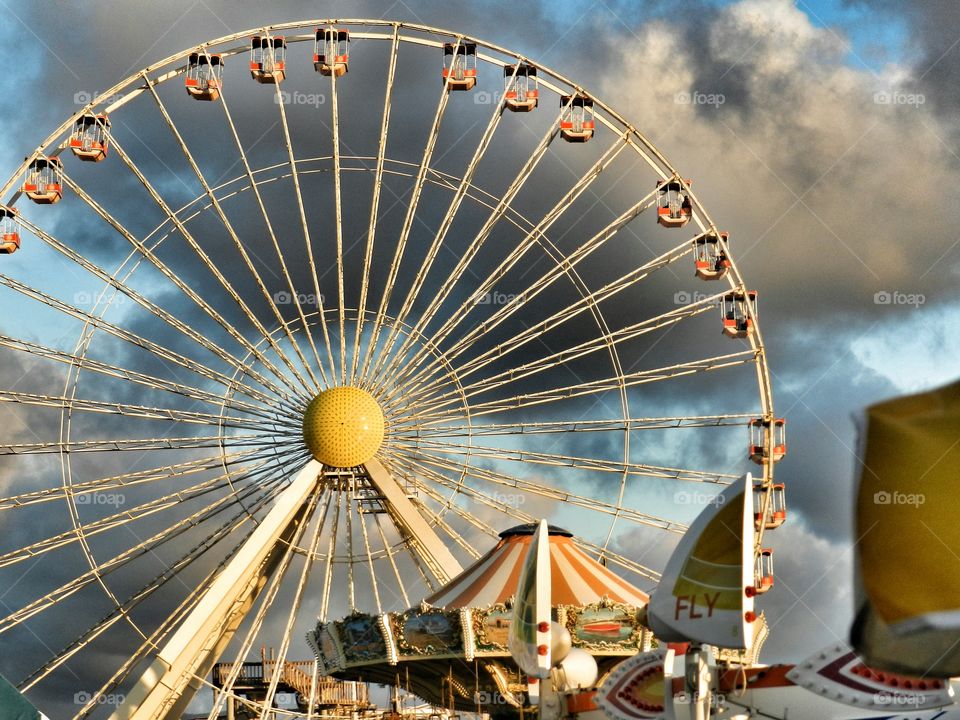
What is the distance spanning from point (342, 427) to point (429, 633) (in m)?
4.95

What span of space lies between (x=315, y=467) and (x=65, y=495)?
4373mm

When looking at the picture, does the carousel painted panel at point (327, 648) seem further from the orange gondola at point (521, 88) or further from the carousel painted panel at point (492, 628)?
the orange gondola at point (521, 88)

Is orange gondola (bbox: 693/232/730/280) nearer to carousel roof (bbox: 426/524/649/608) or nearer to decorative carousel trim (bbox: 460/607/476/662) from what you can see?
carousel roof (bbox: 426/524/649/608)

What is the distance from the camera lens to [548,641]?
11.8 meters

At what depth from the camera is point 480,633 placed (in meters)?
19.5

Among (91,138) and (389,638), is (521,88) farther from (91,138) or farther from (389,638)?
(389,638)

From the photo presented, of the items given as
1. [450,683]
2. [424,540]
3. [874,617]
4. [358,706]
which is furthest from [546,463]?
[874,617]

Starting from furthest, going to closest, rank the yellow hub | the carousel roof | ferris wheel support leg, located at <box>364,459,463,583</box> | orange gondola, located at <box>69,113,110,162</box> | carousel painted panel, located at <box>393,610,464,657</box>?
orange gondola, located at <box>69,113,110,162</box> → the yellow hub → ferris wheel support leg, located at <box>364,459,463,583</box> → the carousel roof → carousel painted panel, located at <box>393,610,464,657</box>

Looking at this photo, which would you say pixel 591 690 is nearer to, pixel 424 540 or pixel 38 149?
pixel 424 540

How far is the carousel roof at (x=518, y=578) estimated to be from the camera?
20547 millimetres

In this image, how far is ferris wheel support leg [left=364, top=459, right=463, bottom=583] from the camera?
73.8 feet

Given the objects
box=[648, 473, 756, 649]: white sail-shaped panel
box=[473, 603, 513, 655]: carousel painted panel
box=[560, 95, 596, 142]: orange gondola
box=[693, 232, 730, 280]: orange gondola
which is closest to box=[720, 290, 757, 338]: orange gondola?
box=[693, 232, 730, 280]: orange gondola

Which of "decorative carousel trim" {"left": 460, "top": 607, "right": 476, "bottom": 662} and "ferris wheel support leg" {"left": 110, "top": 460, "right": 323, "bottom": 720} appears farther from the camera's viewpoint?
"ferris wheel support leg" {"left": 110, "top": 460, "right": 323, "bottom": 720}

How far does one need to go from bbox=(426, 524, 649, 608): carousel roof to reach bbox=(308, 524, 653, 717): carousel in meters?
0.02
